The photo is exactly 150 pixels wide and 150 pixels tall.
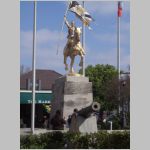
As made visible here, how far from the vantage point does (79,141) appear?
56.2ft

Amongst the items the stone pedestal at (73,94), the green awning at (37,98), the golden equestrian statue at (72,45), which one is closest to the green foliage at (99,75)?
the green awning at (37,98)

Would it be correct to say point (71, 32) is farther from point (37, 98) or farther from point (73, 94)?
point (37, 98)

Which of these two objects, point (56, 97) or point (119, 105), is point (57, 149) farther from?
point (119, 105)

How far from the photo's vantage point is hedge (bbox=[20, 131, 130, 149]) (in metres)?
17.2

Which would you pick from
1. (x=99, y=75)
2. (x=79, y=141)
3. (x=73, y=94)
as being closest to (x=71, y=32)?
(x=73, y=94)

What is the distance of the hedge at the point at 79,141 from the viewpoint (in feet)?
56.3

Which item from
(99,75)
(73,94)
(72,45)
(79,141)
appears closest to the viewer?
(79,141)

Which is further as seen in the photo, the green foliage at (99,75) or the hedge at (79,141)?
the green foliage at (99,75)

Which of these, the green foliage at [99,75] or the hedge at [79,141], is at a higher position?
the green foliage at [99,75]

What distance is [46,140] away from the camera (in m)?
18.2

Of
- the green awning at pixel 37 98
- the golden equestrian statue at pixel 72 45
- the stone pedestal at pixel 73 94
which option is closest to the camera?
the stone pedestal at pixel 73 94

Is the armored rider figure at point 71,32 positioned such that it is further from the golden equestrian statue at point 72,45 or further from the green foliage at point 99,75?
the green foliage at point 99,75

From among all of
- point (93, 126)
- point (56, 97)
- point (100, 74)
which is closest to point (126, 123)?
point (56, 97)

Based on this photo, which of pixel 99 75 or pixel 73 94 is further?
pixel 99 75
